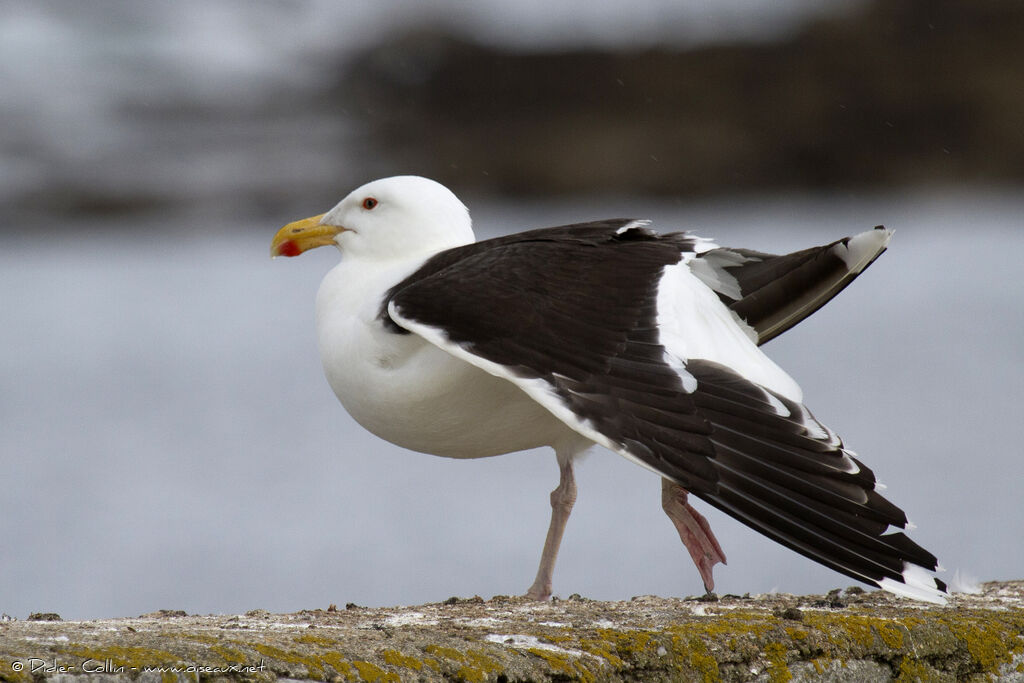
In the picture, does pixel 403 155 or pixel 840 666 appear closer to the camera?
pixel 840 666

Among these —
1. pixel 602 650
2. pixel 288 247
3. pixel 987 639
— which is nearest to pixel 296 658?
pixel 602 650

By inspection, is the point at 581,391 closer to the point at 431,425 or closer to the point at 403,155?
the point at 431,425

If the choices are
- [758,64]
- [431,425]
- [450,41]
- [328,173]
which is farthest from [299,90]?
[431,425]

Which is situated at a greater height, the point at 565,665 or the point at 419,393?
the point at 419,393

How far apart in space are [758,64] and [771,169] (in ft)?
8.18

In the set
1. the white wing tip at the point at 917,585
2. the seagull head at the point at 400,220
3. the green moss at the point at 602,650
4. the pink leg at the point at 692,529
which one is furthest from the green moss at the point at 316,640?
the seagull head at the point at 400,220

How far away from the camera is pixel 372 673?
101 inches

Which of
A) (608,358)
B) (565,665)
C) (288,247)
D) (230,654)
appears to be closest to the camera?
(230,654)

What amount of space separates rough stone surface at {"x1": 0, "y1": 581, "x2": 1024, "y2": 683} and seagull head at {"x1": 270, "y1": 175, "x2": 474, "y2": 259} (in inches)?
64.4

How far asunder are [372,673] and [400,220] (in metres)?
2.51

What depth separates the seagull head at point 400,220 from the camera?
479cm

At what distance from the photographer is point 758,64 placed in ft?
63.5

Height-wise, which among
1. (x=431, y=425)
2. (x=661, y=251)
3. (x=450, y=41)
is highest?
(x=450, y=41)

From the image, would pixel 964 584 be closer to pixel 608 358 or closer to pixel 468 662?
pixel 608 358
